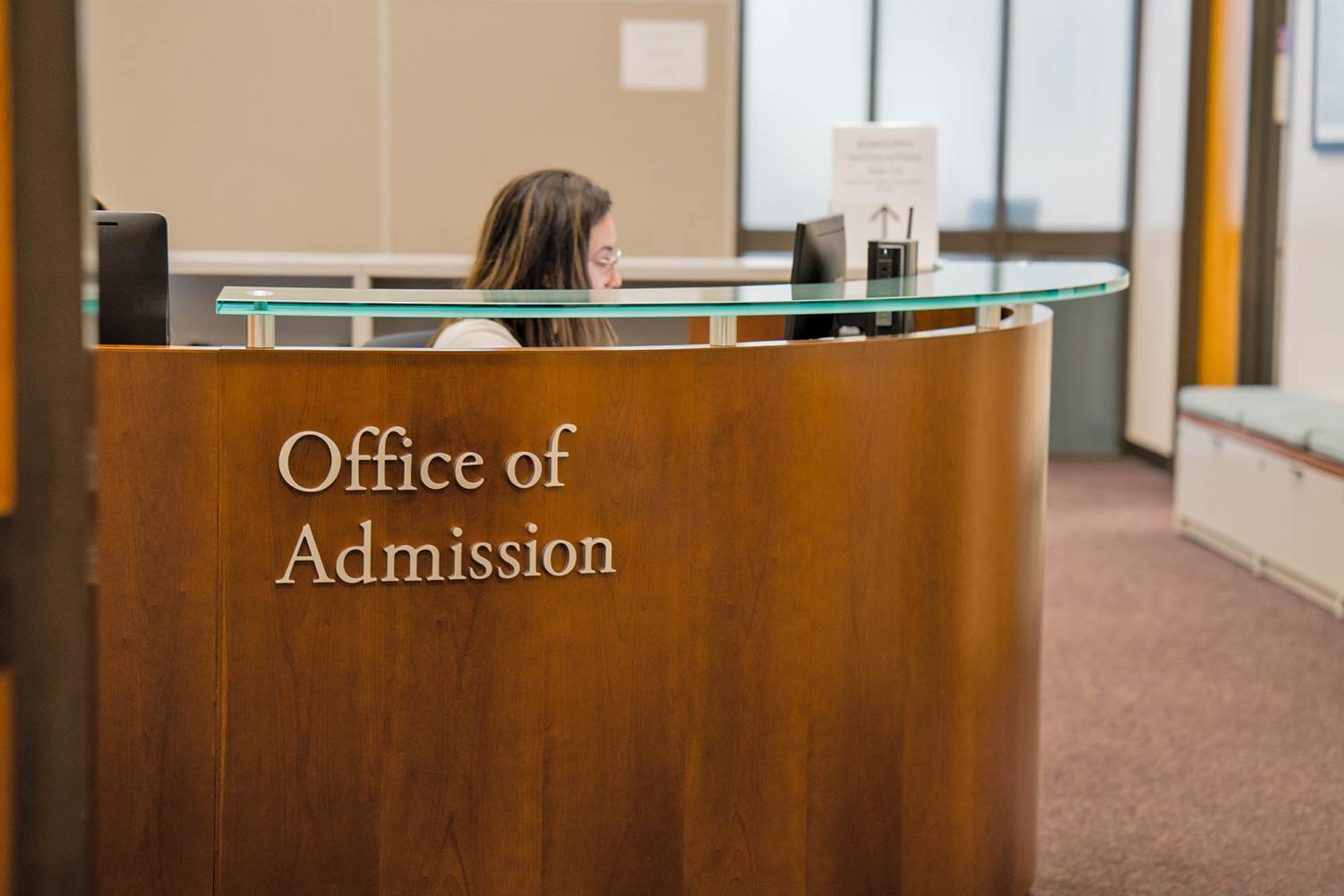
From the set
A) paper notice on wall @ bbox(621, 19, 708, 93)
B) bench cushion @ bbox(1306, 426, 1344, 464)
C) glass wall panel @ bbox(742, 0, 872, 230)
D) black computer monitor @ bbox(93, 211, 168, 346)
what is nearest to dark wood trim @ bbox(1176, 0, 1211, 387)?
glass wall panel @ bbox(742, 0, 872, 230)

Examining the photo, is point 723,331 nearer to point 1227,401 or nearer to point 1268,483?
point 1268,483

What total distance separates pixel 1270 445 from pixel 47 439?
5297 millimetres

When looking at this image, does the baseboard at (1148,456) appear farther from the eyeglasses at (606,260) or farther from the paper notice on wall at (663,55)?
the eyeglasses at (606,260)

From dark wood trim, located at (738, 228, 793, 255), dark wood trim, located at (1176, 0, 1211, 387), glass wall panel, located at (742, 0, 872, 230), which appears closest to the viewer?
dark wood trim, located at (1176, 0, 1211, 387)

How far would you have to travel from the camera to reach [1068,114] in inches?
312

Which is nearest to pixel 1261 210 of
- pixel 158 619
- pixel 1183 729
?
pixel 1183 729

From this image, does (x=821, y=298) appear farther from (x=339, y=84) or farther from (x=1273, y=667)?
(x=339, y=84)

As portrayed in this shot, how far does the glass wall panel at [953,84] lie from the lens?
7773mm

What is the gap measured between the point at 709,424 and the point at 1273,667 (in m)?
2.85

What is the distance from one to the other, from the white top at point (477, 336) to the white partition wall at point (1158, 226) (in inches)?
217

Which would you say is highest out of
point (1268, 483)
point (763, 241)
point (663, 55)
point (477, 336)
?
point (663, 55)

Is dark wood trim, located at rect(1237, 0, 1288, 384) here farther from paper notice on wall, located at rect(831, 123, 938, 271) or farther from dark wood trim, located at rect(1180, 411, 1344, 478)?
paper notice on wall, located at rect(831, 123, 938, 271)

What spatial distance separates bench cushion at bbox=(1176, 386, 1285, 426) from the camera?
5.76 m

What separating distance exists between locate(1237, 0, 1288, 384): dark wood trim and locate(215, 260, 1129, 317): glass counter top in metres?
4.46
